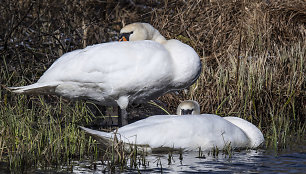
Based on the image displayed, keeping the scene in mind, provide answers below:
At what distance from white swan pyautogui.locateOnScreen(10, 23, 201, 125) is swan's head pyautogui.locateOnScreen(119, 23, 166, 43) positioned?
0.49m

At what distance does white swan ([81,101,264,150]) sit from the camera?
498 centimetres

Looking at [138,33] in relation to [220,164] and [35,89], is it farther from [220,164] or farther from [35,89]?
[220,164]

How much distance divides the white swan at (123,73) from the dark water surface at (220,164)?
0.82 metres

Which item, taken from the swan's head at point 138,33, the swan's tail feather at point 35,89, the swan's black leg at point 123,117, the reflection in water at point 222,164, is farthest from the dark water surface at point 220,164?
the swan's head at point 138,33

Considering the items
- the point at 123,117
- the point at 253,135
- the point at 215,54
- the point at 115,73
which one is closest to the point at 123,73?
the point at 115,73

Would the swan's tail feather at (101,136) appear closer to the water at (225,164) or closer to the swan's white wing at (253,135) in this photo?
the water at (225,164)

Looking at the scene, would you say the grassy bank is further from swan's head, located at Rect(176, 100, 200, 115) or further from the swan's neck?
the swan's neck

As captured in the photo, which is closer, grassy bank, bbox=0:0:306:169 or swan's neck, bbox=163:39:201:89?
swan's neck, bbox=163:39:201:89

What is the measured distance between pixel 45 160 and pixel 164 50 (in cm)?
177

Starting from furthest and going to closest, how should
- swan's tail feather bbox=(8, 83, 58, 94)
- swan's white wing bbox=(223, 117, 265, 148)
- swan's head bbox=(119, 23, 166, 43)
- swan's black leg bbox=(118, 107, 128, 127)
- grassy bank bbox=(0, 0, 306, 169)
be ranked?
grassy bank bbox=(0, 0, 306, 169) → swan's head bbox=(119, 23, 166, 43) → swan's black leg bbox=(118, 107, 128, 127) → swan's tail feather bbox=(8, 83, 58, 94) → swan's white wing bbox=(223, 117, 265, 148)

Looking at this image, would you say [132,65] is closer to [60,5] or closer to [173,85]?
[173,85]

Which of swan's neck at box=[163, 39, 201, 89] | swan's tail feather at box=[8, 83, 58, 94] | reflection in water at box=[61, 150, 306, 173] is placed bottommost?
reflection in water at box=[61, 150, 306, 173]

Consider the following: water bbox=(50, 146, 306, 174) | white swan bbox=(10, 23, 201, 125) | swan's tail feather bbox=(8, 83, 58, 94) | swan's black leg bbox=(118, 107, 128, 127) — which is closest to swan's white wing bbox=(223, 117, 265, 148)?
A: water bbox=(50, 146, 306, 174)

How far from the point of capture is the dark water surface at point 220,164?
14.2 ft
